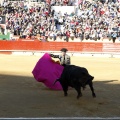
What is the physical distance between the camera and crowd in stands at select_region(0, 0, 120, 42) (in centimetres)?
2580

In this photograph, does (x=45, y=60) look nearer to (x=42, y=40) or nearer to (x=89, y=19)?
(x=42, y=40)

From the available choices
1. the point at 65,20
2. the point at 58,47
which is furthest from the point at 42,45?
the point at 65,20

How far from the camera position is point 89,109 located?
648cm

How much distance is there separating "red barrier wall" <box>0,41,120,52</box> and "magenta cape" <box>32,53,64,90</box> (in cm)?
1373

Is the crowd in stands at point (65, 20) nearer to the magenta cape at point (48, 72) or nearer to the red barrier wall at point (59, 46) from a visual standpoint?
the red barrier wall at point (59, 46)

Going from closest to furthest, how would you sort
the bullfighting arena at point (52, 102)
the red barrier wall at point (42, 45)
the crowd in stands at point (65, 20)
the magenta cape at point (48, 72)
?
1. the bullfighting arena at point (52, 102)
2. the magenta cape at point (48, 72)
3. the red barrier wall at point (42, 45)
4. the crowd in stands at point (65, 20)

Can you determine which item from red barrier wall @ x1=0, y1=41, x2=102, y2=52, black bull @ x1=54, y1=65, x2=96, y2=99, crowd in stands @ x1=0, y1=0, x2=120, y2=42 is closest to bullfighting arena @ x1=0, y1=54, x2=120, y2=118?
black bull @ x1=54, y1=65, x2=96, y2=99

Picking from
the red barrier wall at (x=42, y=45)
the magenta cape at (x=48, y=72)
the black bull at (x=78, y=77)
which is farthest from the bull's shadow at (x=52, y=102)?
the red barrier wall at (x=42, y=45)

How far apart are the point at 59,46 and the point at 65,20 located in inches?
186

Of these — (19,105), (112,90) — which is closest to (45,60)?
(112,90)

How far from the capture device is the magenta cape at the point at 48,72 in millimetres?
9031

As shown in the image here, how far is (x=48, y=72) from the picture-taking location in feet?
30.1

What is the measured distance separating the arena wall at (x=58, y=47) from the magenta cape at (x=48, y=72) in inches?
541

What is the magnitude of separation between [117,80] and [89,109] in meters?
5.04
